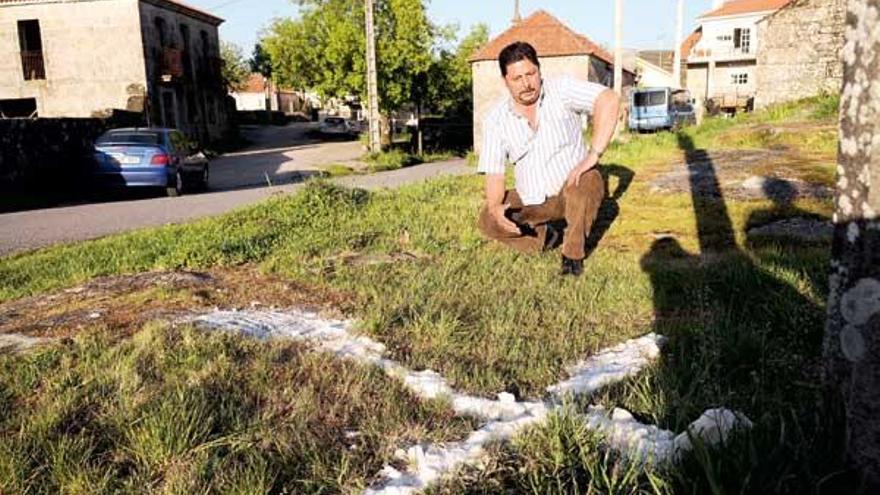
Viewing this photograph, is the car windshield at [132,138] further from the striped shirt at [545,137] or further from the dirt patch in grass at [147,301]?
the striped shirt at [545,137]

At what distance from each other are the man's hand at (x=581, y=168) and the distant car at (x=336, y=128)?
44229 mm

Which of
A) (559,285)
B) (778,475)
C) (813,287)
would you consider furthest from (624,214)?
(778,475)

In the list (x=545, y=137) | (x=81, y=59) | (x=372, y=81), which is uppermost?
(x=81, y=59)

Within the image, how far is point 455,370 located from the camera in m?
3.13

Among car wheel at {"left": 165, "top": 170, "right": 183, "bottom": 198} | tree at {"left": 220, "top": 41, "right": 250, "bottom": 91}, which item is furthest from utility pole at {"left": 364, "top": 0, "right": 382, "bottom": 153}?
tree at {"left": 220, "top": 41, "right": 250, "bottom": 91}

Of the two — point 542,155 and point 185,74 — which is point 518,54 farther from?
point 185,74

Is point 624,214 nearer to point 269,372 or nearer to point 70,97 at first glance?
point 269,372

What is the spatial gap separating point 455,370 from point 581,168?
2.25m

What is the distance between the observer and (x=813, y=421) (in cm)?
220

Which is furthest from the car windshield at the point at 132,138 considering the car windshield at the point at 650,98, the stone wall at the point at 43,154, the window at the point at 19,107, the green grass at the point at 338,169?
the car windshield at the point at 650,98

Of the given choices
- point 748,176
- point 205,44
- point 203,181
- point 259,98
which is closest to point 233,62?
point 259,98

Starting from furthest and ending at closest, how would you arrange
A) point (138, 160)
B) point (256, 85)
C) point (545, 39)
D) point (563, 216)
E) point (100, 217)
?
point (256, 85) → point (545, 39) → point (138, 160) → point (100, 217) → point (563, 216)

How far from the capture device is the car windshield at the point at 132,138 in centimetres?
1509

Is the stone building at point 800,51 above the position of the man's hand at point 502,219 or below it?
above
